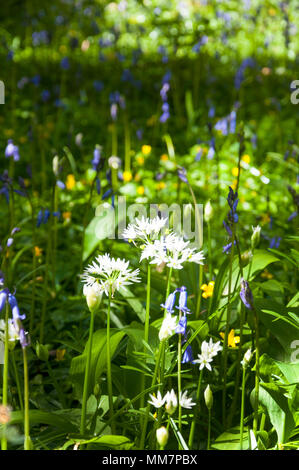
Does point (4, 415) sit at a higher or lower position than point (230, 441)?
higher

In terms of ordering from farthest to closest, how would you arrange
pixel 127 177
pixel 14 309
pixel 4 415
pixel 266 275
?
pixel 127 177 → pixel 266 275 → pixel 4 415 → pixel 14 309

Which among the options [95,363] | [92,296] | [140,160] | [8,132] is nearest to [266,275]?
[95,363]

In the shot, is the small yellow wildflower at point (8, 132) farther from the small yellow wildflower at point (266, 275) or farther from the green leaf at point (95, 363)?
the green leaf at point (95, 363)

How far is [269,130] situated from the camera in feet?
15.8

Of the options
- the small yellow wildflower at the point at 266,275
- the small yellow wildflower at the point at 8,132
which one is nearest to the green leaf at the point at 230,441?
the small yellow wildflower at the point at 266,275

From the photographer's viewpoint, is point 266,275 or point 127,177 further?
point 127,177

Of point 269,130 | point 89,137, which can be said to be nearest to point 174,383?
point 89,137

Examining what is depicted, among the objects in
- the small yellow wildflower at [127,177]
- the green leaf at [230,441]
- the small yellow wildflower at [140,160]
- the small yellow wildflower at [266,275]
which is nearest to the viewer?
the green leaf at [230,441]

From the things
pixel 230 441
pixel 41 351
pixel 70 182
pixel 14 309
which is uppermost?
pixel 70 182

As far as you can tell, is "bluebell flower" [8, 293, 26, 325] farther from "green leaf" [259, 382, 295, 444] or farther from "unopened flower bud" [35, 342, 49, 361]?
"green leaf" [259, 382, 295, 444]

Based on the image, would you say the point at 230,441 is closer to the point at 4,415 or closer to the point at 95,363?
the point at 95,363

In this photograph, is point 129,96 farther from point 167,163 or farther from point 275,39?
point 275,39

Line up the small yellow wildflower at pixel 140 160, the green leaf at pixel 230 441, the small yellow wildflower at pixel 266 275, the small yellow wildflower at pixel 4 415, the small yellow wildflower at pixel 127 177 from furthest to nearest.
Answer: the small yellow wildflower at pixel 140 160 < the small yellow wildflower at pixel 127 177 < the small yellow wildflower at pixel 266 275 < the green leaf at pixel 230 441 < the small yellow wildflower at pixel 4 415
